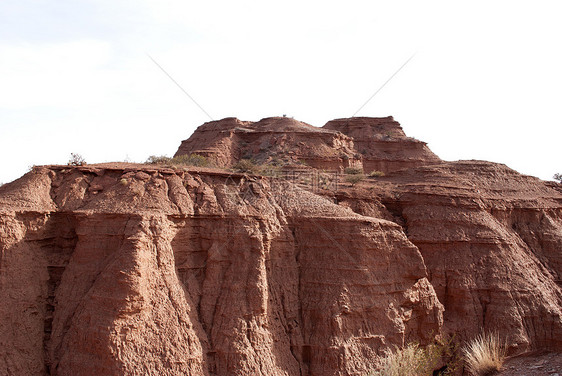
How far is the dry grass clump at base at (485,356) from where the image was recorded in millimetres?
16797

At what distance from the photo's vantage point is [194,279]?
14.3 metres

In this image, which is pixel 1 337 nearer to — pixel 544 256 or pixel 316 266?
pixel 316 266

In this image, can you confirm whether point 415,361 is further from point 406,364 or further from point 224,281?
point 224,281

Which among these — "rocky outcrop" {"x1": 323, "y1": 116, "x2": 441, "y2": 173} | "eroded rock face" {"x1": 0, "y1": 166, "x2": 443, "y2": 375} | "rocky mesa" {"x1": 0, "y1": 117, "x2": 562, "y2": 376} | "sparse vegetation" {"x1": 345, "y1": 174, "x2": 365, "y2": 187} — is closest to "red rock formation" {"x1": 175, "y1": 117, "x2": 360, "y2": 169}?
"rocky outcrop" {"x1": 323, "y1": 116, "x2": 441, "y2": 173}

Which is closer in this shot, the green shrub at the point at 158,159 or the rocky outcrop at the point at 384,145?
the green shrub at the point at 158,159

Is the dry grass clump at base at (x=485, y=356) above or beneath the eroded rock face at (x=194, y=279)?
beneath

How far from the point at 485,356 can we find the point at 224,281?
9724 mm

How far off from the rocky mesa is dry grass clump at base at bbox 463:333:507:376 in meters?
0.79

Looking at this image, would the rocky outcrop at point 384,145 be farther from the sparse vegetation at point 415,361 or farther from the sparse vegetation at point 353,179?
the sparse vegetation at point 415,361

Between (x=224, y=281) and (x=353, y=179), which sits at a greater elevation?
(x=353, y=179)

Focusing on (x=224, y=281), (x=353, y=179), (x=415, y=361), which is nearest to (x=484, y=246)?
(x=353, y=179)

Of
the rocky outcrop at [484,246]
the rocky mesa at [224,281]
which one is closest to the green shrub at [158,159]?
the rocky mesa at [224,281]

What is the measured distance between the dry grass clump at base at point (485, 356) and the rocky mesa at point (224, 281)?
787mm

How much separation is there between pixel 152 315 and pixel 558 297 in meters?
18.3
